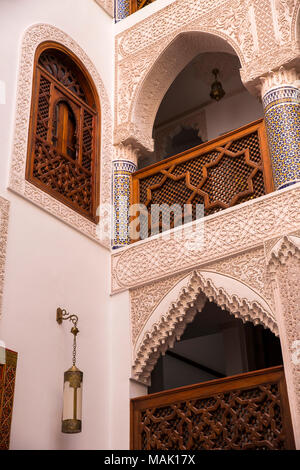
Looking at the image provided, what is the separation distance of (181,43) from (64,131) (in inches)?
50.5

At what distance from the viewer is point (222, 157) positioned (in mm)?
4449

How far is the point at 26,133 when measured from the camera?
4191mm

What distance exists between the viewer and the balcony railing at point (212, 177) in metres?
4.22

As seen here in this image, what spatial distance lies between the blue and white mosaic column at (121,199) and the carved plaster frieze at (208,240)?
132 millimetres

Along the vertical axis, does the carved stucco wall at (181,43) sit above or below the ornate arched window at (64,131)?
above

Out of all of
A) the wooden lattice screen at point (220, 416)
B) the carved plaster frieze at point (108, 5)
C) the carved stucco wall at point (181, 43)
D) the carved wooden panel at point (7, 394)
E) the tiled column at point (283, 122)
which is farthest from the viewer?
the carved plaster frieze at point (108, 5)

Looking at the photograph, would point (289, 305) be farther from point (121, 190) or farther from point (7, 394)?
point (121, 190)

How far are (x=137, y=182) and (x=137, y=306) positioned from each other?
110 cm

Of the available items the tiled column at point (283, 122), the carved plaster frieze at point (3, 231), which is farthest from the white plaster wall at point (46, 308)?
the tiled column at point (283, 122)

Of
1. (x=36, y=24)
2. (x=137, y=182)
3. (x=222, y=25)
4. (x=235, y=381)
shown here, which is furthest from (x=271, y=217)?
(x=36, y=24)

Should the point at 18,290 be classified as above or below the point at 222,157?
below

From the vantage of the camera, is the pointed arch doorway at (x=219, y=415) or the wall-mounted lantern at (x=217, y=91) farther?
the wall-mounted lantern at (x=217, y=91)

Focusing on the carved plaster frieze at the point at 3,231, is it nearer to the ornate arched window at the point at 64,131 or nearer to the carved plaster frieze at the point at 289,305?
the ornate arched window at the point at 64,131
